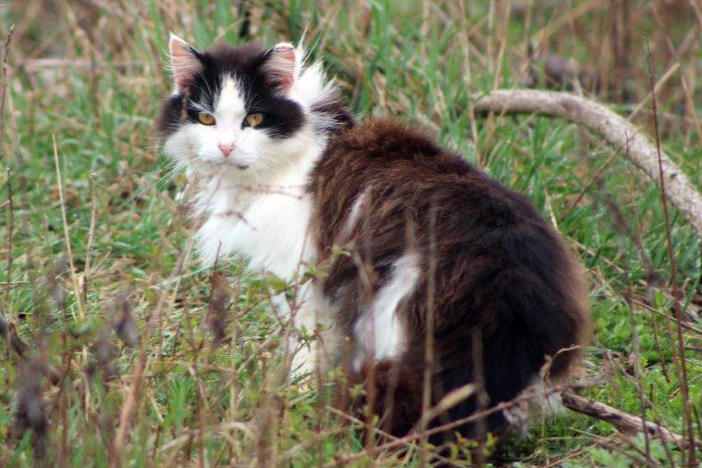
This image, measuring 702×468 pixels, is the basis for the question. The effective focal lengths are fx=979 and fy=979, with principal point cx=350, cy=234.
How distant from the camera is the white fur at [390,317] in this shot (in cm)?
288

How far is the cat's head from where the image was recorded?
135 inches

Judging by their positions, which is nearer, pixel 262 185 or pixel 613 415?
pixel 613 415

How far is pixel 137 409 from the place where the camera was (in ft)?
8.78

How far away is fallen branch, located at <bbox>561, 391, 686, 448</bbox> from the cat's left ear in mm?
1483

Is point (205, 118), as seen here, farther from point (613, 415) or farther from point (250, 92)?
point (613, 415)

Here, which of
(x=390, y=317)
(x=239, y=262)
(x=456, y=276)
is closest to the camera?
(x=456, y=276)

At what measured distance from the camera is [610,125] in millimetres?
4379

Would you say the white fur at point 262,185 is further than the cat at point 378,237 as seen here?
Yes

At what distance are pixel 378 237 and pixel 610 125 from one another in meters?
1.77

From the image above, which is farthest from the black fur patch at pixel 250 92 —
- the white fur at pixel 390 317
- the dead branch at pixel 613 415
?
the dead branch at pixel 613 415

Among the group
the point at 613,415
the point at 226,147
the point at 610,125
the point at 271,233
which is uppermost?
the point at 610,125

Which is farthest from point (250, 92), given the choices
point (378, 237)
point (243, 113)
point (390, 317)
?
point (390, 317)

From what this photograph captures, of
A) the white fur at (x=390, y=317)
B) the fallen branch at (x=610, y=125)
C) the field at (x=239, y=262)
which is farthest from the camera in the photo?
the fallen branch at (x=610, y=125)

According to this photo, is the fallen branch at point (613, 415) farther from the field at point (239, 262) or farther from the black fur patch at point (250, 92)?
the black fur patch at point (250, 92)
